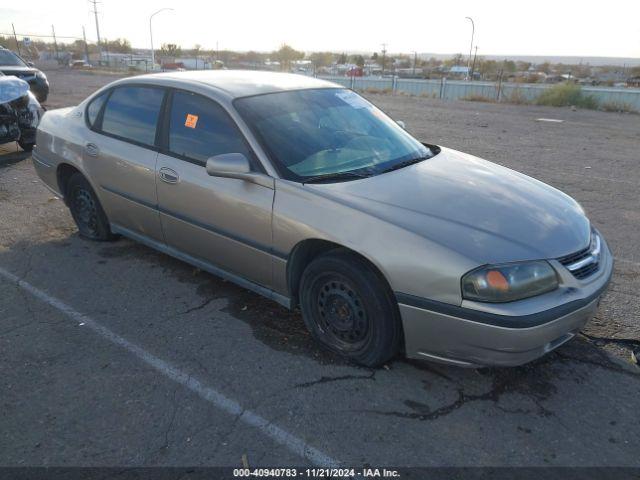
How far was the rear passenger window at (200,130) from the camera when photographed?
351cm

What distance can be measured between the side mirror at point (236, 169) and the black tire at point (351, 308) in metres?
0.63

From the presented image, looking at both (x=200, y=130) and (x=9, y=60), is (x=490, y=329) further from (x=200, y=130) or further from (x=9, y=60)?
(x=9, y=60)

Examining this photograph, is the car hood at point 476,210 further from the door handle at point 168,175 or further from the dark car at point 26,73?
the dark car at point 26,73

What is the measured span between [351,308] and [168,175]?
178 centimetres

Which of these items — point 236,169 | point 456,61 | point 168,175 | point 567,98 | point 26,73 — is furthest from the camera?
point 456,61

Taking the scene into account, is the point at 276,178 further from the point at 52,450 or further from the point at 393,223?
the point at 52,450

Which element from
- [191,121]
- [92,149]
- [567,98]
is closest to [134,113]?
[92,149]

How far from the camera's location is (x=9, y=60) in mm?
14086

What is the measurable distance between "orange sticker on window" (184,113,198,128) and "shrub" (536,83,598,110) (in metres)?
21.8

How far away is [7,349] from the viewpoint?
330 centimetres

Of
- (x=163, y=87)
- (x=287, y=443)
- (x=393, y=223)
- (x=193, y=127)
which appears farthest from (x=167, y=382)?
(x=163, y=87)

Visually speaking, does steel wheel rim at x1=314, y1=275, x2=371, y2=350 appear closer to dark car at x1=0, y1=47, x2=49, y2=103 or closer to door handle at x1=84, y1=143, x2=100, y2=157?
door handle at x1=84, y1=143, x2=100, y2=157

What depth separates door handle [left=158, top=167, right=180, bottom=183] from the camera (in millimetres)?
3787

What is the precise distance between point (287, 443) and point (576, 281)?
175 cm
